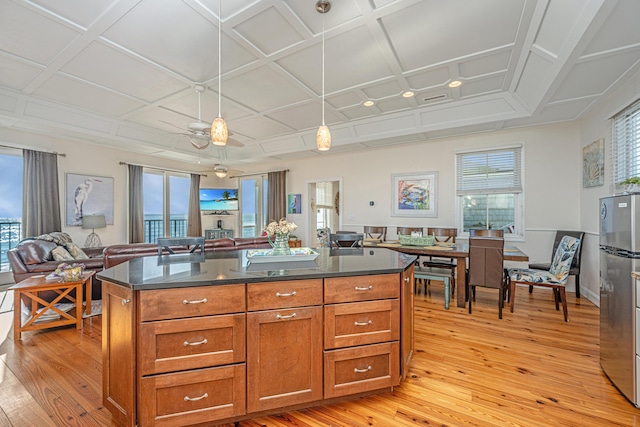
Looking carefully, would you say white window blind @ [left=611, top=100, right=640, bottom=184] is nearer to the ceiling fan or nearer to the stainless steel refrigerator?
the stainless steel refrigerator

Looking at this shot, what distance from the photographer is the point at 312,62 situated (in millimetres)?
3234

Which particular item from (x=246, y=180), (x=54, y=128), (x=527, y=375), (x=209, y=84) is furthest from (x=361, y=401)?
(x=246, y=180)

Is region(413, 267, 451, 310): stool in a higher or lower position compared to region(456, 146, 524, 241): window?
lower

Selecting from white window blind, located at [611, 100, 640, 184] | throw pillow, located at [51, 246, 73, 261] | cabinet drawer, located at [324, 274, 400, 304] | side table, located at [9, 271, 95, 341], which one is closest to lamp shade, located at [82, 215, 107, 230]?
throw pillow, located at [51, 246, 73, 261]

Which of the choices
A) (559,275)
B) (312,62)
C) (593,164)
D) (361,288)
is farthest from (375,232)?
(361,288)

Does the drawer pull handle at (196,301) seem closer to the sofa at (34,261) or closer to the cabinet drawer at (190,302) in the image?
the cabinet drawer at (190,302)

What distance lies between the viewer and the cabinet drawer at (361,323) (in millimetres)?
1726

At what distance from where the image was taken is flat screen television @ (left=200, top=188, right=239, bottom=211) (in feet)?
25.4

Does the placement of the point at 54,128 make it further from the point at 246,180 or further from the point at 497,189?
the point at 497,189

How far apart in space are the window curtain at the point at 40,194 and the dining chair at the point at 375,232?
6021mm

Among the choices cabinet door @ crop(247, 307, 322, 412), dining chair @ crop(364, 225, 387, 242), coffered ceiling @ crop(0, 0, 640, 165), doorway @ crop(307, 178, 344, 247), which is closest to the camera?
cabinet door @ crop(247, 307, 322, 412)

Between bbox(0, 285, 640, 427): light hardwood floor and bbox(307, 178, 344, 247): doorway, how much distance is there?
432 cm

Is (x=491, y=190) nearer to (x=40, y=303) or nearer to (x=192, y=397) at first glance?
(x=192, y=397)

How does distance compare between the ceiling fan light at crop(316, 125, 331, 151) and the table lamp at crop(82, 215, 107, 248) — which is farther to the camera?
the table lamp at crop(82, 215, 107, 248)
